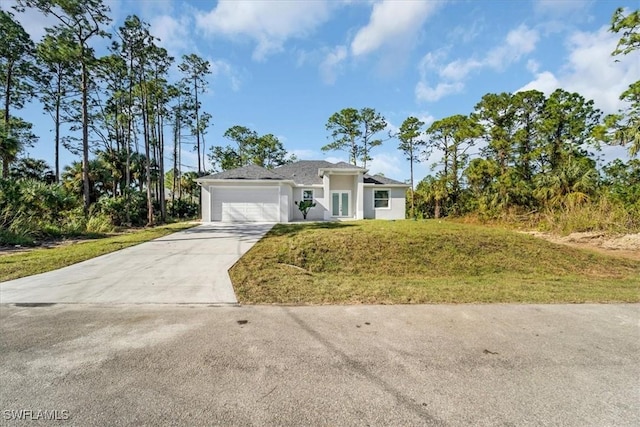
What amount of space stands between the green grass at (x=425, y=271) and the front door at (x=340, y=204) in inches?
393

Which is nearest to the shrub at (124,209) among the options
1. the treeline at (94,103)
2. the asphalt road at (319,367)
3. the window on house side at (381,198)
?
the treeline at (94,103)

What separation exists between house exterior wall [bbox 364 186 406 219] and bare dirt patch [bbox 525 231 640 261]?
9386 mm

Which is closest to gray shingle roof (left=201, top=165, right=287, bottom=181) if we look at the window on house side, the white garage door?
the white garage door

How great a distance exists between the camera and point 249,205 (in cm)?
1717

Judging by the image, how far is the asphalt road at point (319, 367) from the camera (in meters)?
2.02

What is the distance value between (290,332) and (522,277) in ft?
19.8

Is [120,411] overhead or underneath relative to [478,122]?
underneath

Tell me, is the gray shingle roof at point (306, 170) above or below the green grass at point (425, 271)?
above

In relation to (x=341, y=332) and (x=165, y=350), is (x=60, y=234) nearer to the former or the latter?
(x=165, y=350)

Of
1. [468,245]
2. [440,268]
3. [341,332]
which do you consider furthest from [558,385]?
[468,245]

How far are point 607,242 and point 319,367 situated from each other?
1397cm

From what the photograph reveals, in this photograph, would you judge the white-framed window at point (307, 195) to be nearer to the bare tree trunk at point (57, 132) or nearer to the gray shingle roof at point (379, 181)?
the gray shingle roof at point (379, 181)

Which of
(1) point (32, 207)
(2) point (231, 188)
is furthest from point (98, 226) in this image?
(2) point (231, 188)

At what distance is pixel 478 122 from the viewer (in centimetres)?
2366
